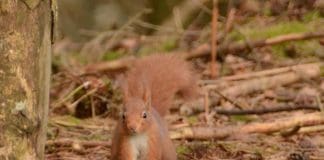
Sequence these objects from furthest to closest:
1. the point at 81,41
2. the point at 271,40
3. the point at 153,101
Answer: the point at 81,41, the point at 271,40, the point at 153,101

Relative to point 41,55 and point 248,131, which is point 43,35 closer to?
point 41,55

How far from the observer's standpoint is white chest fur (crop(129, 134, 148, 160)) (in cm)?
351

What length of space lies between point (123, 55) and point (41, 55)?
4.23 meters

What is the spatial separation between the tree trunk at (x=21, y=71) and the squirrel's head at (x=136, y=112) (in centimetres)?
64

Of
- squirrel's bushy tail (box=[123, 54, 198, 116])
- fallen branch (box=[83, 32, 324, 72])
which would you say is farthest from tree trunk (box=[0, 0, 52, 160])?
fallen branch (box=[83, 32, 324, 72])

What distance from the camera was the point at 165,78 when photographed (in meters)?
4.04

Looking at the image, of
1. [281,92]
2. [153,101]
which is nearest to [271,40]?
[281,92]

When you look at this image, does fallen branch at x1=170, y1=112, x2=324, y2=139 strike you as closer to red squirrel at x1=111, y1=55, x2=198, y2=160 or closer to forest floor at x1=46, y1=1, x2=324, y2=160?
forest floor at x1=46, y1=1, x2=324, y2=160

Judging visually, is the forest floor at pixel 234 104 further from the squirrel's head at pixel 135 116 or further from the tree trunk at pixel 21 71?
the tree trunk at pixel 21 71

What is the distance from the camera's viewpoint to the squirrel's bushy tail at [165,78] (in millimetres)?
3988

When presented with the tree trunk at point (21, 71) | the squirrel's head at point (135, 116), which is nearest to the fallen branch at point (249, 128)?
the squirrel's head at point (135, 116)

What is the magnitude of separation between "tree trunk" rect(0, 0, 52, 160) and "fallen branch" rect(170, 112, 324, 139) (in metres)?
1.58

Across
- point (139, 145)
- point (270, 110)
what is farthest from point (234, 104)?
point (139, 145)

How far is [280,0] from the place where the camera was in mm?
7289
